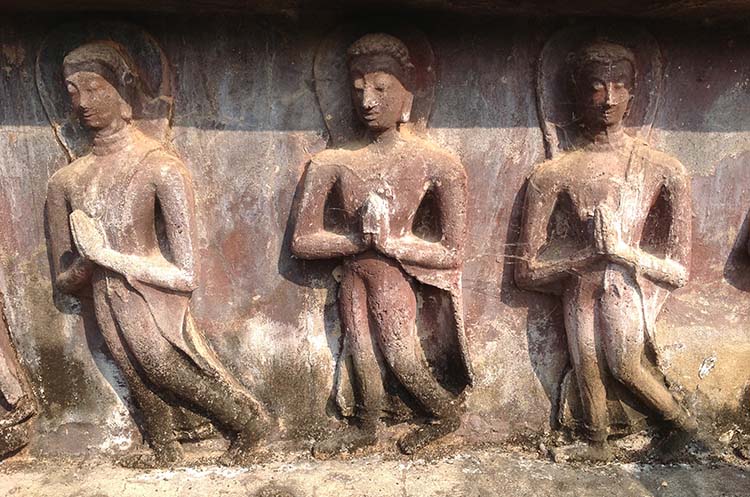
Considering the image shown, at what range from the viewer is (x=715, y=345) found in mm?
4133

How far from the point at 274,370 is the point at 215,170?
1.28 metres

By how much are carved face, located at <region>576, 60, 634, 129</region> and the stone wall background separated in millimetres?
298

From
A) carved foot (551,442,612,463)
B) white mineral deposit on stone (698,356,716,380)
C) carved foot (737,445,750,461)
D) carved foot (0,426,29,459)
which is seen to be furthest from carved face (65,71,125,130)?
carved foot (737,445,750,461)

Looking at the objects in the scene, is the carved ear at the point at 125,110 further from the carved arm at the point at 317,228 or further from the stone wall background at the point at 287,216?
the carved arm at the point at 317,228

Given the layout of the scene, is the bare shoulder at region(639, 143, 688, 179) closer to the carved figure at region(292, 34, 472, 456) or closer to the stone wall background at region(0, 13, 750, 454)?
the stone wall background at region(0, 13, 750, 454)

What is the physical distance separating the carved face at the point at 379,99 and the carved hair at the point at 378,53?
37 mm

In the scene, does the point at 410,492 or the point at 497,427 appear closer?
the point at 410,492

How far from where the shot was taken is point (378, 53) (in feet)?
11.6

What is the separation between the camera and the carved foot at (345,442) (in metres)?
4.12

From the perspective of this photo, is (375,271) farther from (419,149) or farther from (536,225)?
(536,225)

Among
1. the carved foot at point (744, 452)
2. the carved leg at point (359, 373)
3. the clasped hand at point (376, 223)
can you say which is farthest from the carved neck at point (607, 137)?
the carved foot at point (744, 452)

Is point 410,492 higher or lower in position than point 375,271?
lower

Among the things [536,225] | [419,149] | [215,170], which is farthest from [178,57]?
[536,225]

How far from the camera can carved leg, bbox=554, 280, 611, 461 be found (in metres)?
3.86
